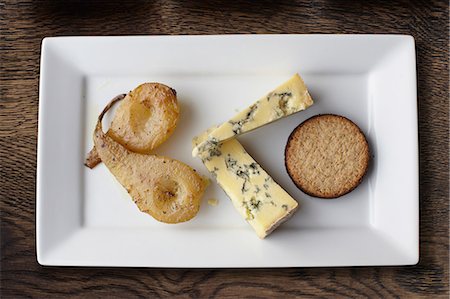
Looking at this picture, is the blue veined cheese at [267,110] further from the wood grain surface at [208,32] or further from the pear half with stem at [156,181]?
the wood grain surface at [208,32]

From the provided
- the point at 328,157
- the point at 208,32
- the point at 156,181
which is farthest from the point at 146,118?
the point at 328,157

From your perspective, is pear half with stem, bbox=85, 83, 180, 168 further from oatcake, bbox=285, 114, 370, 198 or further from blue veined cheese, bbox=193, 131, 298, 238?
oatcake, bbox=285, 114, 370, 198

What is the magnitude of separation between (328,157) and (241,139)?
0.21 metres

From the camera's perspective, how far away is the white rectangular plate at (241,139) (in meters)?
1.46

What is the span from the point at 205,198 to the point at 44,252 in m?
0.40

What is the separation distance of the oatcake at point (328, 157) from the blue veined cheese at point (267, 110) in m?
0.06

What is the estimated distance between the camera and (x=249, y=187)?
1.45 meters

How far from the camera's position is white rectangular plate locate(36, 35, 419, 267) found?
1459 millimetres

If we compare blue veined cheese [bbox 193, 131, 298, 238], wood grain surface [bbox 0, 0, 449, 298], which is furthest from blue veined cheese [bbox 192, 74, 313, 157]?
wood grain surface [bbox 0, 0, 449, 298]

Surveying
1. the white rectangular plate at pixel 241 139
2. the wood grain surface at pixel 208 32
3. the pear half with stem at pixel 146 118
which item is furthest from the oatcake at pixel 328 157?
the pear half with stem at pixel 146 118

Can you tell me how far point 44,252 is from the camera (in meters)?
1.46

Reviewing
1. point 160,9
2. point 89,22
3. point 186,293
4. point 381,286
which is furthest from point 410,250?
point 89,22

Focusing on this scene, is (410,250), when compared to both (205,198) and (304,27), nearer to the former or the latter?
(205,198)

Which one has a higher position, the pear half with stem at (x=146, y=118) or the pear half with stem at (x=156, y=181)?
the pear half with stem at (x=146, y=118)
